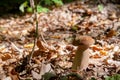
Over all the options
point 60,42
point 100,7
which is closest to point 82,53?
point 60,42

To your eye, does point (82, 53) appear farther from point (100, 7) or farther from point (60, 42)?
point (100, 7)

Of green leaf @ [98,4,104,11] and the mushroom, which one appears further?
green leaf @ [98,4,104,11]

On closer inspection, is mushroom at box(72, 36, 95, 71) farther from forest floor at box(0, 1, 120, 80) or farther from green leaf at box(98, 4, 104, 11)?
green leaf at box(98, 4, 104, 11)

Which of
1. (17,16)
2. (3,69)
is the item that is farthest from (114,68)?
(17,16)

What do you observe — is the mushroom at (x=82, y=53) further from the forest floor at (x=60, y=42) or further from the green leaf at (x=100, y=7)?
the green leaf at (x=100, y=7)

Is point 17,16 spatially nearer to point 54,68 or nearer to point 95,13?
point 95,13

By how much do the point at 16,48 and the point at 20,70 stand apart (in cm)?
98

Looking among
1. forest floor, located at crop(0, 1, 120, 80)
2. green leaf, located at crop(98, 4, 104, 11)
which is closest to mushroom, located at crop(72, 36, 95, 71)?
forest floor, located at crop(0, 1, 120, 80)

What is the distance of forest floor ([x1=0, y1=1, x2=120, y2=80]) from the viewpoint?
11.7ft

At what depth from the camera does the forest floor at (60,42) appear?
11.7ft

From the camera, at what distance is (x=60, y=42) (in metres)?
5.10

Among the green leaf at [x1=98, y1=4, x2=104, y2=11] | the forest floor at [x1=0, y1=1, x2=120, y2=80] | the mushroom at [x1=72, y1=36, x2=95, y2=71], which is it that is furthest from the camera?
the green leaf at [x1=98, y1=4, x2=104, y2=11]

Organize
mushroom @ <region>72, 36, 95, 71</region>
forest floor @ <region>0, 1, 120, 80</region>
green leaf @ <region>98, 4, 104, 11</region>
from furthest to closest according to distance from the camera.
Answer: green leaf @ <region>98, 4, 104, 11</region> < forest floor @ <region>0, 1, 120, 80</region> < mushroom @ <region>72, 36, 95, 71</region>

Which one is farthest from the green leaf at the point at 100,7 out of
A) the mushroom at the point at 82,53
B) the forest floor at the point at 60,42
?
the mushroom at the point at 82,53
